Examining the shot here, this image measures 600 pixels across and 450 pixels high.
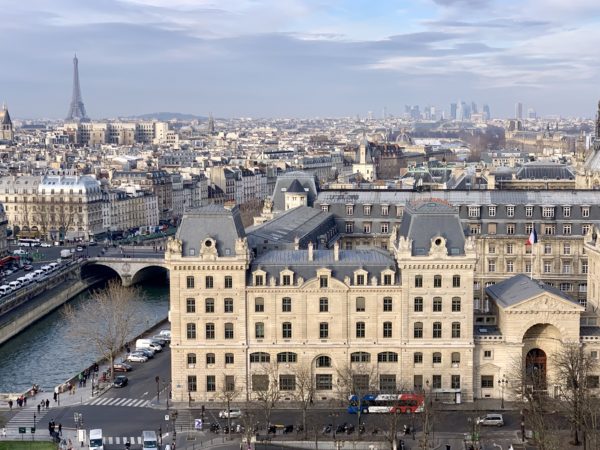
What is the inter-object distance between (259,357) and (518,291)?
21430mm

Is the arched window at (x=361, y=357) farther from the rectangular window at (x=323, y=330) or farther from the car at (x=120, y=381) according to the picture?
the car at (x=120, y=381)

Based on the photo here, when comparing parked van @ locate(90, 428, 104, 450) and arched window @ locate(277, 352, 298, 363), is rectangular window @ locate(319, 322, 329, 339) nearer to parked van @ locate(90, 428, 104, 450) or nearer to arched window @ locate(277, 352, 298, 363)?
arched window @ locate(277, 352, 298, 363)

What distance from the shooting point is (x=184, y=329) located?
79.3 meters

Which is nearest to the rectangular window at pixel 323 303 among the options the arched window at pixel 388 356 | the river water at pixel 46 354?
the arched window at pixel 388 356

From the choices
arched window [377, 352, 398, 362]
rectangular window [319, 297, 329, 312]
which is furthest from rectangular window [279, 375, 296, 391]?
arched window [377, 352, 398, 362]

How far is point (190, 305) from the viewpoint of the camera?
7919 centimetres

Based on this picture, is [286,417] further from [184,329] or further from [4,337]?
[4,337]

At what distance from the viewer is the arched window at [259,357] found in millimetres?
79188

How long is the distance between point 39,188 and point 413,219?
126594mm

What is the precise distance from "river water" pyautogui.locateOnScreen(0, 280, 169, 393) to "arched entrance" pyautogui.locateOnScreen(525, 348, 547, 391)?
139ft

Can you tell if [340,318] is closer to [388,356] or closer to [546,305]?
[388,356]

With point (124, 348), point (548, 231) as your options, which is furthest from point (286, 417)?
point (548, 231)

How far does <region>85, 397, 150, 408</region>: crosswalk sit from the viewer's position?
79.4 m

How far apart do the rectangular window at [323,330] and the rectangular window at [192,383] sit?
34.4 feet
